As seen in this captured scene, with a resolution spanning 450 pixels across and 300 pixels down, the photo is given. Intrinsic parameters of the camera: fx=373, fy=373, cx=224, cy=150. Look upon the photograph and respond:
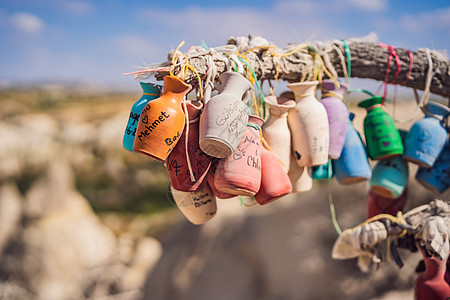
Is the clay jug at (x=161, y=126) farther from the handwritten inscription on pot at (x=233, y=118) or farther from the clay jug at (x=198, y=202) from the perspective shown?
the clay jug at (x=198, y=202)

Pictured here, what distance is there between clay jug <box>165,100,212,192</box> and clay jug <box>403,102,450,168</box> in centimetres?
103

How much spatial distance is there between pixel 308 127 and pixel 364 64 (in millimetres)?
573

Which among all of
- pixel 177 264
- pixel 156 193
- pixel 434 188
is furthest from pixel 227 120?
pixel 156 193

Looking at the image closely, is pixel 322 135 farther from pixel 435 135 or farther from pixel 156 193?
pixel 156 193

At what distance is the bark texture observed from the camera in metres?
1.58

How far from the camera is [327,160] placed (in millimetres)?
1538

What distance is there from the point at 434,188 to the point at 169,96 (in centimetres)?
135

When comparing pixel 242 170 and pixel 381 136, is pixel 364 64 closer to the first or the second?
pixel 381 136

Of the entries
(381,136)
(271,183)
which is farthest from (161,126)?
(381,136)

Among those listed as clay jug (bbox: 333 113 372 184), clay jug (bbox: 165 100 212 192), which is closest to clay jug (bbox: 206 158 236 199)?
clay jug (bbox: 165 100 212 192)

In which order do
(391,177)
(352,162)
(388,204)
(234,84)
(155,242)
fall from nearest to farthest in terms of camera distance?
(234,84) → (352,162) → (391,177) → (388,204) → (155,242)

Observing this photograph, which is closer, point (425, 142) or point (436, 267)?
point (436, 267)

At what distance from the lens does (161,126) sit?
1.13 metres

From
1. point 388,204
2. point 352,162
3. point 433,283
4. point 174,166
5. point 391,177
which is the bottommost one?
point 433,283
